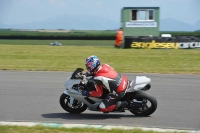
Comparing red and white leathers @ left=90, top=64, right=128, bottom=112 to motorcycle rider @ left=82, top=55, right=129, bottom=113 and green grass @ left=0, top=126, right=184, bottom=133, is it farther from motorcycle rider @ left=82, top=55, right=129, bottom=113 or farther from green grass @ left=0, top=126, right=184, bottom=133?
green grass @ left=0, top=126, right=184, bottom=133

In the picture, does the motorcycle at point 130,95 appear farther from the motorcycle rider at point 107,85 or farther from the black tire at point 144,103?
the motorcycle rider at point 107,85

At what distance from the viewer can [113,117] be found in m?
8.28

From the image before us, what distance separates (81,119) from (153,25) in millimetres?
26960

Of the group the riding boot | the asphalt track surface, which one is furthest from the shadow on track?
the riding boot

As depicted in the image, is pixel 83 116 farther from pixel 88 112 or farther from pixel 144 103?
pixel 144 103

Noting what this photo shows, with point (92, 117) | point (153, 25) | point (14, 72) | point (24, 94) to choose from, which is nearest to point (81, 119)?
point (92, 117)

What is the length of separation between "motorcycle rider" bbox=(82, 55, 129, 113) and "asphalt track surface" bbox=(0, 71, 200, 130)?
27 centimetres

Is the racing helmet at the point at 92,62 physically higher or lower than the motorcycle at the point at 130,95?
higher

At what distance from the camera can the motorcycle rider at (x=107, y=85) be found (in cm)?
805

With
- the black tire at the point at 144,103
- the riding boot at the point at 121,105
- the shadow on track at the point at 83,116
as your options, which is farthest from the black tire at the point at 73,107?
the black tire at the point at 144,103

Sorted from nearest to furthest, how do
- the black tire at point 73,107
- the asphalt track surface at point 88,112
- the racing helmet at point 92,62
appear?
the asphalt track surface at point 88,112 < the racing helmet at point 92,62 < the black tire at point 73,107

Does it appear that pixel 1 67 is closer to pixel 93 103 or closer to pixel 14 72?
pixel 14 72

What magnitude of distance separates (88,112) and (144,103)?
1.28m

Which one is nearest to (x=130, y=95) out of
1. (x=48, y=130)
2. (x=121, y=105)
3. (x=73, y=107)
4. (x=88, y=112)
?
(x=121, y=105)
